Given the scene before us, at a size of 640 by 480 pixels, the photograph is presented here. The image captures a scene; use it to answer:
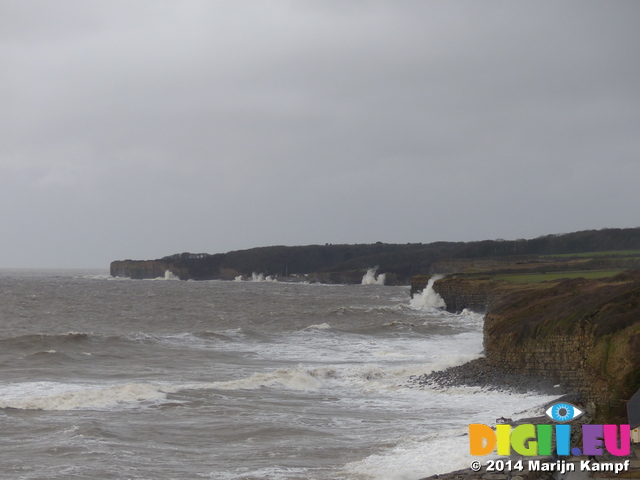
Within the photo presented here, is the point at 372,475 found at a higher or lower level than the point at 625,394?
lower

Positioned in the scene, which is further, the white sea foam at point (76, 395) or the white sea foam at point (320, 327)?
the white sea foam at point (320, 327)

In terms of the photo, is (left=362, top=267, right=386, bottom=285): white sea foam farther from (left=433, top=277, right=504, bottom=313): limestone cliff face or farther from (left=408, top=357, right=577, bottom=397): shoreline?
(left=408, top=357, right=577, bottom=397): shoreline

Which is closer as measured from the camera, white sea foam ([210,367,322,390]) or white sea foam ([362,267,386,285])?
white sea foam ([210,367,322,390])

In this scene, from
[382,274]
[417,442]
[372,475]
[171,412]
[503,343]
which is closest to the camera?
[372,475]

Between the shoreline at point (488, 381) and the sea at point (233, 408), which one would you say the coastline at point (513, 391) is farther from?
the sea at point (233, 408)

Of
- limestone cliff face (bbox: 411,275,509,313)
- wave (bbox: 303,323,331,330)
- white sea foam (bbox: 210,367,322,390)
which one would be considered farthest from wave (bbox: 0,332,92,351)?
limestone cliff face (bbox: 411,275,509,313)

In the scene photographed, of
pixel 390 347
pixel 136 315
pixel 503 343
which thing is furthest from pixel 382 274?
pixel 503 343

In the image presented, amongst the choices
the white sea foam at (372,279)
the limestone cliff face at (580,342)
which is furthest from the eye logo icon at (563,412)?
the white sea foam at (372,279)

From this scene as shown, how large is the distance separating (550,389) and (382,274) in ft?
515

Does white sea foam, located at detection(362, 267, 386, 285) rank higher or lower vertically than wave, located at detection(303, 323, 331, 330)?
higher

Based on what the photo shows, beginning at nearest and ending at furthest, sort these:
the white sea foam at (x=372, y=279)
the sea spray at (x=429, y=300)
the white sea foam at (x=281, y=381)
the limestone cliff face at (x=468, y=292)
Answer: the white sea foam at (x=281, y=381)
the limestone cliff face at (x=468, y=292)
the sea spray at (x=429, y=300)
the white sea foam at (x=372, y=279)

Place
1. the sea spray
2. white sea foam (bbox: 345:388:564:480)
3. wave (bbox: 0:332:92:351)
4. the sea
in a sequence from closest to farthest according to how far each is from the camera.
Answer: white sea foam (bbox: 345:388:564:480), the sea, wave (bbox: 0:332:92:351), the sea spray

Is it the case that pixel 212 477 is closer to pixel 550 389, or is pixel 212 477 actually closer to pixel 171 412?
pixel 171 412

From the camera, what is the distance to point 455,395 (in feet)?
64.6
